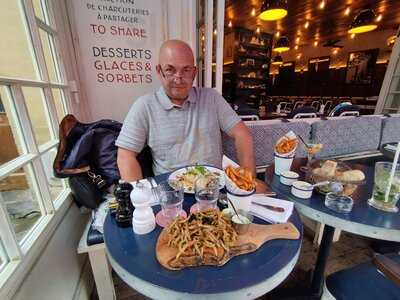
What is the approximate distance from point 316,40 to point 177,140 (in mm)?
8132

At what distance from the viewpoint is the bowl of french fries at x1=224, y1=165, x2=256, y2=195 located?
762 mm

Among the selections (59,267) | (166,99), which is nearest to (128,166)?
(166,99)

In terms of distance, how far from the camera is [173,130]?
1428 millimetres

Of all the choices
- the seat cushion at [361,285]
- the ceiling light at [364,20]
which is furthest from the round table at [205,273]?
the ceiling light at [364,20]

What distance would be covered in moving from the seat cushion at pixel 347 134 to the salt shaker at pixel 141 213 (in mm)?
2244

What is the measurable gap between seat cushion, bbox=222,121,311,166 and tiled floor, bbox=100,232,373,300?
865 millimetres

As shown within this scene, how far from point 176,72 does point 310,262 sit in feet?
5.81

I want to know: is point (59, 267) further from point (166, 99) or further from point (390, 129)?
point (390, 129)

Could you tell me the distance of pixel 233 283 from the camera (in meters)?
0.55

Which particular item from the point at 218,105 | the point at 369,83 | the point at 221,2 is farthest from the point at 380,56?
the point at 218,105

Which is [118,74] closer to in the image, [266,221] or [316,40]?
[266,221]

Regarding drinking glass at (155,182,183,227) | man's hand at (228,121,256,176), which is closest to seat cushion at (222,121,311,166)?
man's hand at (228,121,256,176)

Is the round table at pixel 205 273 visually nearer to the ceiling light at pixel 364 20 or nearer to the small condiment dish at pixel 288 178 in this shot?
the small condiment dish at pixel 288 178

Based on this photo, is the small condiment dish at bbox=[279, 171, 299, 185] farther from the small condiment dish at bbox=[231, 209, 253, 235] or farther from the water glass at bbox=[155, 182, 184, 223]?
the water glass at bbox=[155, 182, 184, 223]
